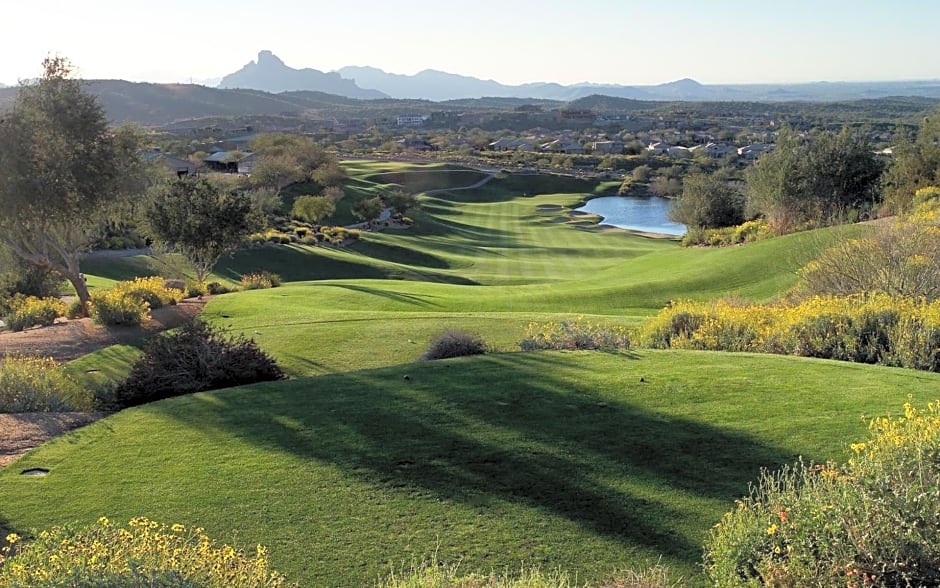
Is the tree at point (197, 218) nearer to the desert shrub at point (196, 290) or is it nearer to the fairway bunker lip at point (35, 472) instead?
the desert shrub at point (196, 290)

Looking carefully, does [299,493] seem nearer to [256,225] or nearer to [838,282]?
[838,282]

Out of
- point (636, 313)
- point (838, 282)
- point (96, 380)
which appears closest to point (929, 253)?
point (838, 282)

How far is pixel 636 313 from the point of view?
80.8 feet

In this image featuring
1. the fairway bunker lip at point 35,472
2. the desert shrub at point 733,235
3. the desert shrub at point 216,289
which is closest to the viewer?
the fairway bunker lip at point 35,472

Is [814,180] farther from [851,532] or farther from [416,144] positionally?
[416,144]

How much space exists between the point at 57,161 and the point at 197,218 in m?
6.58

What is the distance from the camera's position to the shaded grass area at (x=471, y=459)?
275 inches

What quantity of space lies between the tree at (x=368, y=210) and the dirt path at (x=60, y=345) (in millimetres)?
42747

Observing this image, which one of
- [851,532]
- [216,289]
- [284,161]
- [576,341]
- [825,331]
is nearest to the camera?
[851,532]

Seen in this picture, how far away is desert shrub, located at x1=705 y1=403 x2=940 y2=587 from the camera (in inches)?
183

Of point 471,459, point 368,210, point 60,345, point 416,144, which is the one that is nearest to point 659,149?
point 416,144

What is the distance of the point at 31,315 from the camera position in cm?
2155

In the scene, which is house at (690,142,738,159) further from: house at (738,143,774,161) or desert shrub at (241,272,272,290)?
desert shrub at (241,272,272,290)

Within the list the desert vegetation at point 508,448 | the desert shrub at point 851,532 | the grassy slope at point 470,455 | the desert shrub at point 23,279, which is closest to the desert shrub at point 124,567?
the desert vegetation at point 508,448
